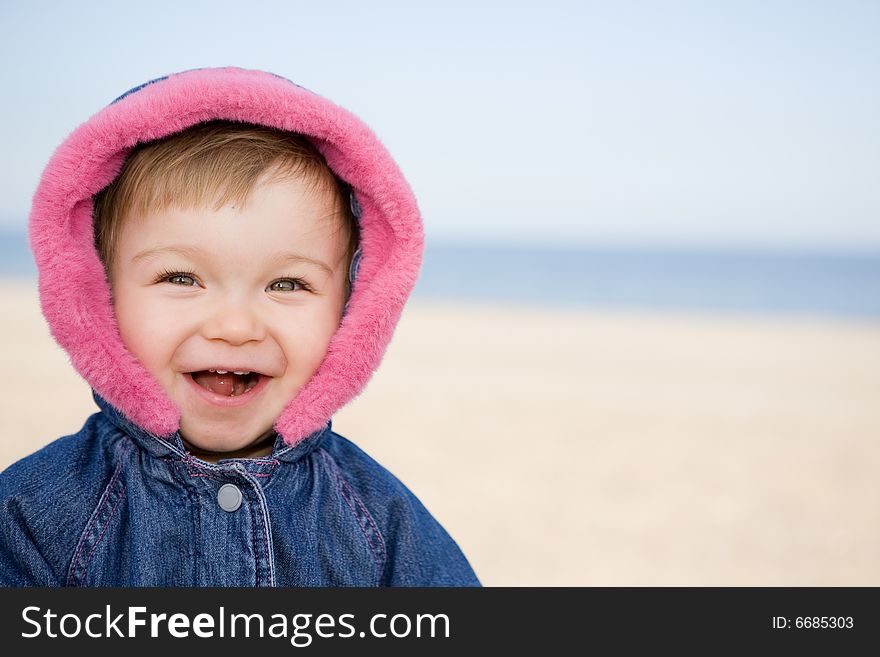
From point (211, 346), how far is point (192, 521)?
36cm

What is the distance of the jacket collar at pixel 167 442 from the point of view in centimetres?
192

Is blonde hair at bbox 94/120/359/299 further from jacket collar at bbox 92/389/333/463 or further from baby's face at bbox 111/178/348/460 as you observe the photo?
jacket collar at bbox 92/389/333/463

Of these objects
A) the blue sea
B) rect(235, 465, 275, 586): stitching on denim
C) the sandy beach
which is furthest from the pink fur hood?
the blue sea

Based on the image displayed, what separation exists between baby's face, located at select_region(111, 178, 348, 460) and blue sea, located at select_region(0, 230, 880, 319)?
18.2 meters

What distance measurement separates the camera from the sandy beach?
16.1ft

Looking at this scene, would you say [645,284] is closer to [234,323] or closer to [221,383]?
[221,383]

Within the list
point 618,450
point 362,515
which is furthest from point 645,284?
point 362,515

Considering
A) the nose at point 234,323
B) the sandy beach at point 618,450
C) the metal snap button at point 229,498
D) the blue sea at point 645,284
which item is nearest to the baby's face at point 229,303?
the nose at point 234,323

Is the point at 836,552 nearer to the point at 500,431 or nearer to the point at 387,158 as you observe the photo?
the point at 500,431

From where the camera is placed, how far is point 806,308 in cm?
2278

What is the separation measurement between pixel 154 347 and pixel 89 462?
0.93ft

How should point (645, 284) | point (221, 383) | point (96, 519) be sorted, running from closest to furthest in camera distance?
point (96, 519) → point (221, 383) → point (645, 284)

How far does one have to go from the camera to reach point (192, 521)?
1.88 m

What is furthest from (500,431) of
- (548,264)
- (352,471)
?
(548,264)
